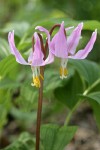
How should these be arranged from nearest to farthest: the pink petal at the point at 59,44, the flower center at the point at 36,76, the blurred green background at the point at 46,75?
the pink petal at the point at 59,44 → the flower center at the point at 36,76 → the blurred green background at the point at 46,75

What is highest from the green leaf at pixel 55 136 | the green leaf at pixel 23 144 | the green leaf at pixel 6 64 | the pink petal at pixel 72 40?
the pink petal at pixel 72 40

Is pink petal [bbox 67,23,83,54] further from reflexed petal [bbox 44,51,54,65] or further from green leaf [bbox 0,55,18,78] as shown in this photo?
green leaf [bbox 0,55,18,78]

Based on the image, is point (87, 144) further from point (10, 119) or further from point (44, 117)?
point (10, 119)

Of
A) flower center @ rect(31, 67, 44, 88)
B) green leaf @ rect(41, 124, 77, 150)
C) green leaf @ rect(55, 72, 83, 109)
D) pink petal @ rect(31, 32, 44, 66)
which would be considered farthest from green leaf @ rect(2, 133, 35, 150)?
pink petal @ rect(31, 32, 44, 66)

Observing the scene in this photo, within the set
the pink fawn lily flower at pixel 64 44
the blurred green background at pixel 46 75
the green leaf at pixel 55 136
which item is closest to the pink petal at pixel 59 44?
the pink fawn lily flower at pixel 64 44

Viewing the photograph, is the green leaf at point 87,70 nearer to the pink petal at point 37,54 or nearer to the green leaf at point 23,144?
the green leaf at point 23,144

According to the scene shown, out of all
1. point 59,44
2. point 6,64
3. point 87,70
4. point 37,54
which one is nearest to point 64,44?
point 59,44

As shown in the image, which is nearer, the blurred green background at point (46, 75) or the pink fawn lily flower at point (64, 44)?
the pink fawn lily flower at point (64, 44)
